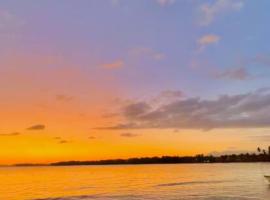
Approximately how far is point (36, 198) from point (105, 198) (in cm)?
1142

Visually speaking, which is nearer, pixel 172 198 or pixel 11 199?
pixel 172 198

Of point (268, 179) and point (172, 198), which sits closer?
point (172, 198)

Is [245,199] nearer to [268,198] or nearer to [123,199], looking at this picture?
[268,198]

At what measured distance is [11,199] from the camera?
2479 inches

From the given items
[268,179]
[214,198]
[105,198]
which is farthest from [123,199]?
[268,179]

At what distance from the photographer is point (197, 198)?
57.3 meters

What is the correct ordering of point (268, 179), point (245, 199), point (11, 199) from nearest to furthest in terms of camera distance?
1. point (245, 199)
2. point (11, 199)
3. point (268, 179)

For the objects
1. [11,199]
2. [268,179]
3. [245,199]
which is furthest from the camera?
[268,179]

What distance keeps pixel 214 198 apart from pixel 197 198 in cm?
245

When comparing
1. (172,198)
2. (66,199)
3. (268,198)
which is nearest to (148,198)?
(172,198)

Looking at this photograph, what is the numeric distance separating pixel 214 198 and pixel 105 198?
16.2 metres

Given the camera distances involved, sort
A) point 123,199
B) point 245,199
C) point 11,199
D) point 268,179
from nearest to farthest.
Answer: point 245,199 < point 123,199 < point 11,199 < point 268,179

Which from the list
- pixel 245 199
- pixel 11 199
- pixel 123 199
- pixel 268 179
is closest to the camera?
pixel 245 199

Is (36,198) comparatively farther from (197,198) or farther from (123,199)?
(197,198)
